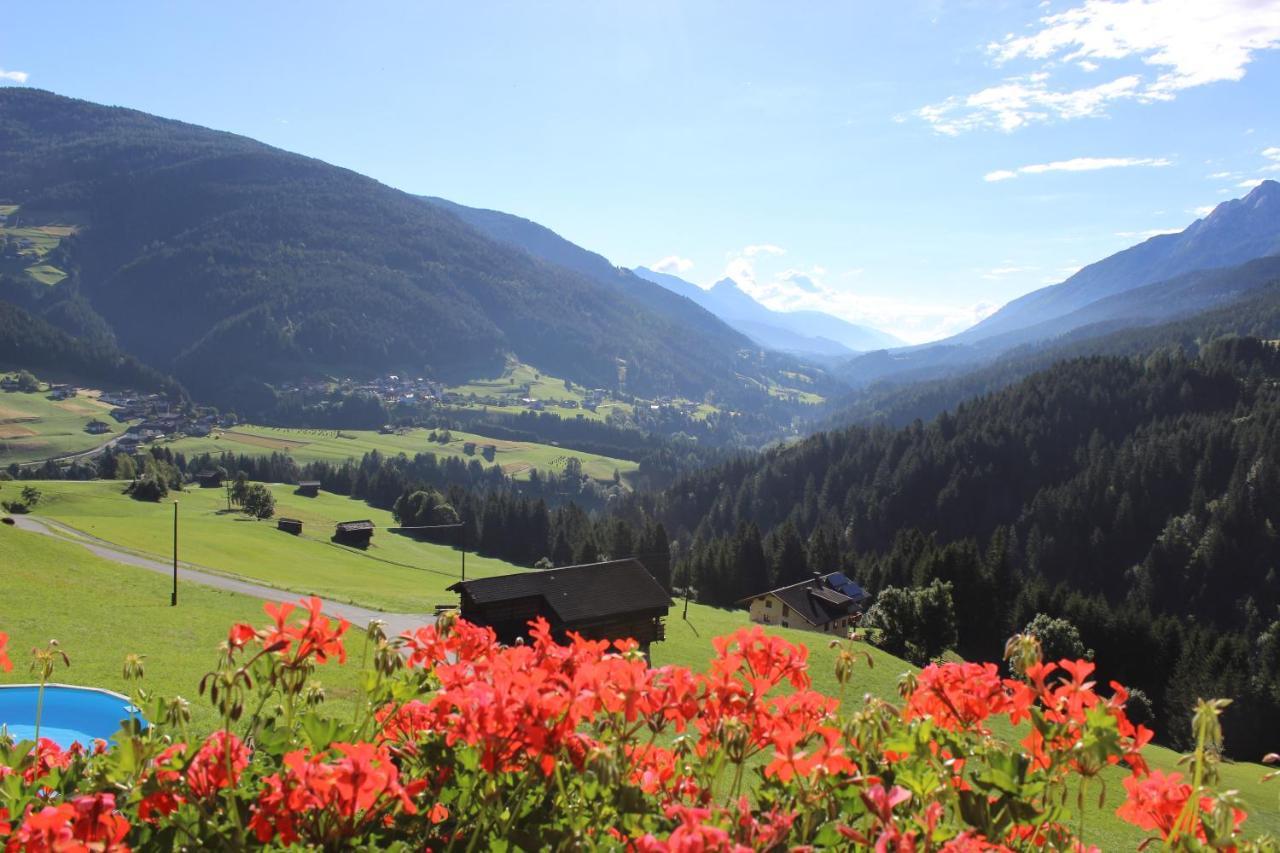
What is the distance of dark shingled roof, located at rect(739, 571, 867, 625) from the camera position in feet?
193

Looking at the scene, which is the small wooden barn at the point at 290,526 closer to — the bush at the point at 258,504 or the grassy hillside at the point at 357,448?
the bush at the point at 258,504

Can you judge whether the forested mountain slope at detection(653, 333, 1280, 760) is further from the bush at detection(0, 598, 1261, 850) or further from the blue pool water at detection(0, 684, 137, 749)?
the bush at detection(0, 598, 1261, 850)

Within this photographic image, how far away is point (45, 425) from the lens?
14800cm

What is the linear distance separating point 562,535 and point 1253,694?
59.5 metres

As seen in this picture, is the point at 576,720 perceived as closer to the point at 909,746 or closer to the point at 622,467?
the point at 909,746

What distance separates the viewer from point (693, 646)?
37594 millimetres

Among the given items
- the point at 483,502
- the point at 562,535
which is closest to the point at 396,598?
the point at 562,535

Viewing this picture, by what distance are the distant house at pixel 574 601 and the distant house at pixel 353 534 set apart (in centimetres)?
4312

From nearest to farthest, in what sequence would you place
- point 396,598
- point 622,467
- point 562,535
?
point 396,598
point 562,535
point 622,467

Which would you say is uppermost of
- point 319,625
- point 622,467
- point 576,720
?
point 319,625

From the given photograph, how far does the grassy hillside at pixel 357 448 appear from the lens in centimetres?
15350

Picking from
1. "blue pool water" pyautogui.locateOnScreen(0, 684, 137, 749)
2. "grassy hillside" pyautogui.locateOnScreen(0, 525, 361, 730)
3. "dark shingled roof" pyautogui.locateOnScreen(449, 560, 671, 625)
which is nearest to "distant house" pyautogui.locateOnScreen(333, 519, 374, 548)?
"grassy hillside" pyautogui.locateOnScreen(0, 525, 361, 730)

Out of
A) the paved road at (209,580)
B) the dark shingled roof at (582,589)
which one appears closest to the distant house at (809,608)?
the dark shingled roof at (582,589)

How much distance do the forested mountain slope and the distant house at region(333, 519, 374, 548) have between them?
99.1 feet
